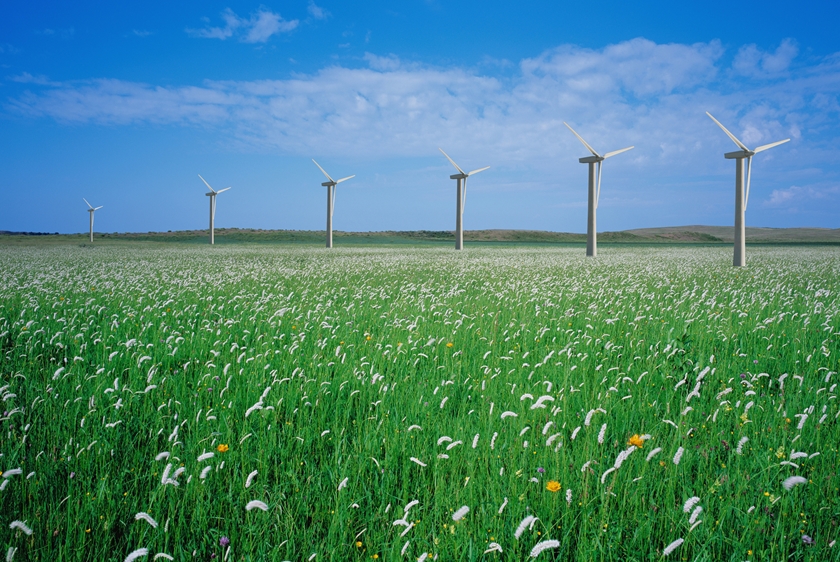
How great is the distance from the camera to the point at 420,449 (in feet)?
13.7

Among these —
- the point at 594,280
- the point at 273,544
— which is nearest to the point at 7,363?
the point at 273,544

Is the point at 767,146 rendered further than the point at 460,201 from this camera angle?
No

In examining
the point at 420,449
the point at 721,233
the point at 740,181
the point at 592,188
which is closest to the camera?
the point at 420,449

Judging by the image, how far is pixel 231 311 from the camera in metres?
11.2

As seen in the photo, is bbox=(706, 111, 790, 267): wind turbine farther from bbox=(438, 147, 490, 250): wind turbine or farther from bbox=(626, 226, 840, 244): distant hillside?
bbox=(626, 226, 840, 244): distant hillside

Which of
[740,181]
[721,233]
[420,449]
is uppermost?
[721,233]

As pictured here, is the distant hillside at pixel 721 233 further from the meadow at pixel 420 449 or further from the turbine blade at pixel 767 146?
the meadow at pixel 420 449

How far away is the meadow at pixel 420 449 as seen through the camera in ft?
10.2

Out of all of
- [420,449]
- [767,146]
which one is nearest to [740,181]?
[767,146]

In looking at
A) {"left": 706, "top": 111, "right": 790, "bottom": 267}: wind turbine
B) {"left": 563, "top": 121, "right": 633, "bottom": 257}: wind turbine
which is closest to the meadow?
{"left": 706, "top": 111, "right": 790, "bottom": 267}: wind turbine

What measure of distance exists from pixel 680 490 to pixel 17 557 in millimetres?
4191

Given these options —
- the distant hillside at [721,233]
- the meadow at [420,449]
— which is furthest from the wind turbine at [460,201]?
the distant hillside at [721,233]

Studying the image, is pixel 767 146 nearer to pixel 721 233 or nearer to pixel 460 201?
pixel 460 201

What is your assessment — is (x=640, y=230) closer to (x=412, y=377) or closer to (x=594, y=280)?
(x=594, y=280)
